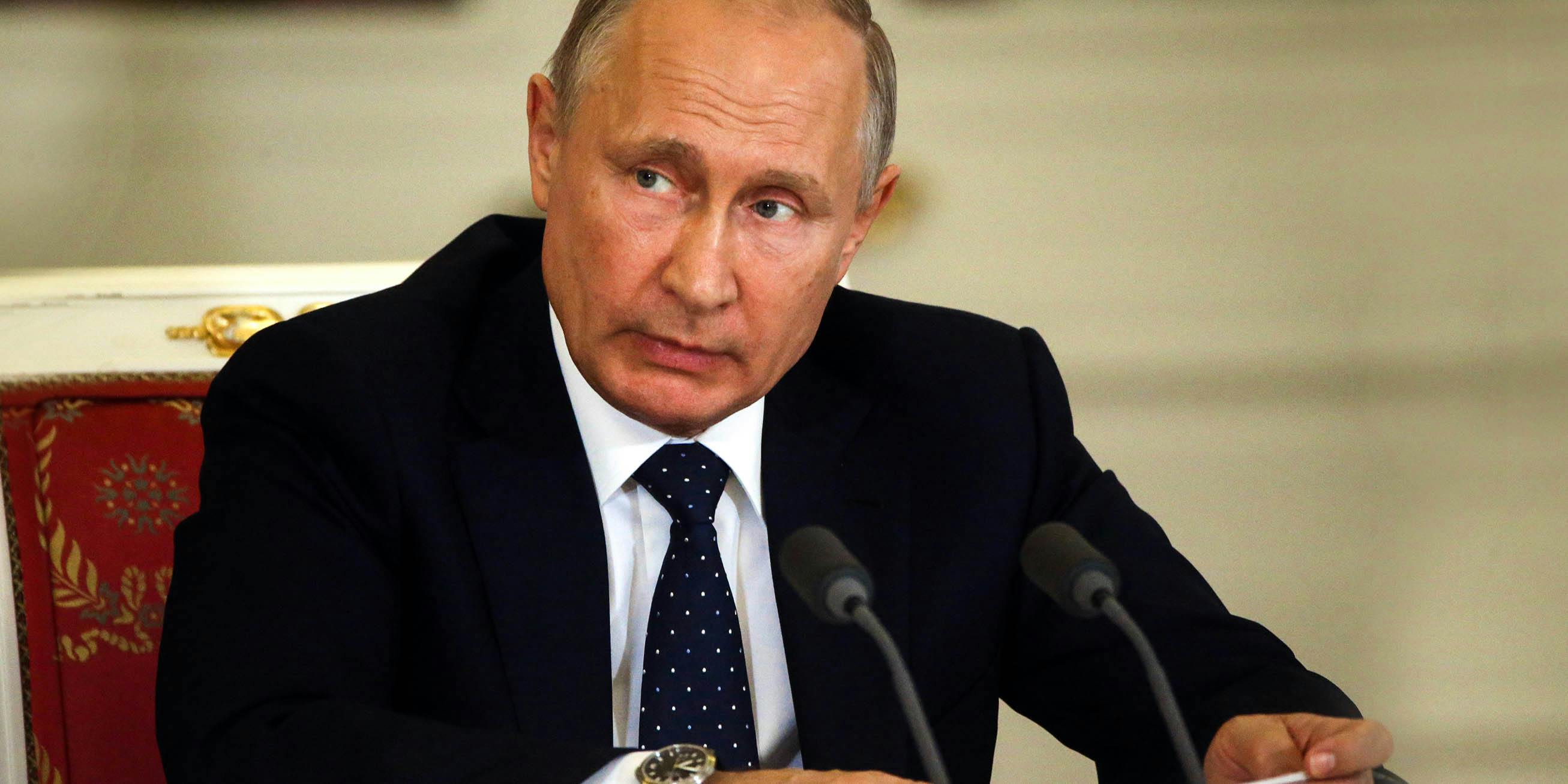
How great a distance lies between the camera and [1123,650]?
136cm

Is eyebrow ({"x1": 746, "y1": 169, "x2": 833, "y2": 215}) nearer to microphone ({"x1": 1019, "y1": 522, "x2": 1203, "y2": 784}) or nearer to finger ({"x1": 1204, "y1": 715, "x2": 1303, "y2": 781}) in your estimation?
microphone ({"x1": 1019, "y1": 522, "x2": 1203, "y2": 784})

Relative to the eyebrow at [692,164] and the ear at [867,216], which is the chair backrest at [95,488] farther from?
the ear at [867,216]

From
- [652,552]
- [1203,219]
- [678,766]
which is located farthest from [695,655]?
[1203,219]

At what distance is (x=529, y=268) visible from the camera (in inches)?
56.1

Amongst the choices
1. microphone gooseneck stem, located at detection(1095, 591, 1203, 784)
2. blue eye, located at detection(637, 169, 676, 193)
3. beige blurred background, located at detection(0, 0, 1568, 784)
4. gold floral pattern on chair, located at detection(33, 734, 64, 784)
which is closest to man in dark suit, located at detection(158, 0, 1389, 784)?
blue eye, located at detection(637, 169, 676, 193)

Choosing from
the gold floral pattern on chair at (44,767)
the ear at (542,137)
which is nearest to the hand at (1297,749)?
the ear at (542,137)

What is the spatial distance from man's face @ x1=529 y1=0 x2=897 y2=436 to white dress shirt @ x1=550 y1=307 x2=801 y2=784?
3.1 inches

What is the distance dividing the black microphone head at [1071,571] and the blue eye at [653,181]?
42 centimetres

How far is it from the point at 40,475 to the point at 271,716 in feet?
1.63

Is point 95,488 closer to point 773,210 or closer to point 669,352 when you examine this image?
point 669,352

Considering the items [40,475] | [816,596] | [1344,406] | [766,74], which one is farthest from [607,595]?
[1344,406]

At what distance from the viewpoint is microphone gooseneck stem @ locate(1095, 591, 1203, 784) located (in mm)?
932

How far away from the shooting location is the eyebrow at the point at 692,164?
44.6 inches

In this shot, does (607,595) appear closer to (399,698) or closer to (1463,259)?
(399,698)
